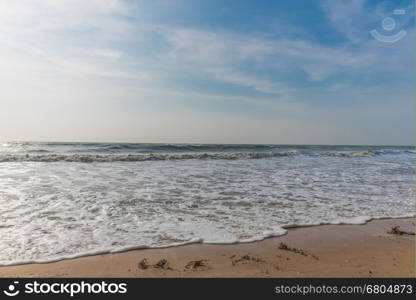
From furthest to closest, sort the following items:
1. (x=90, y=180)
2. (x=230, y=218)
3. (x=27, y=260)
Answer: (x=90, y=180) → (x=230, y=218) → (x=27, y=260)

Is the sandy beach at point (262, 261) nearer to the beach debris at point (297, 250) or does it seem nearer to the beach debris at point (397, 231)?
the beach debris at point (297, 250)

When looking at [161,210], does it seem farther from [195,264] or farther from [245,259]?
[245,259]

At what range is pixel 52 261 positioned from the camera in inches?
139

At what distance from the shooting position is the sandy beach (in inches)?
129

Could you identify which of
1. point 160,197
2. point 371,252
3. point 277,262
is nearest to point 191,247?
point 277,262

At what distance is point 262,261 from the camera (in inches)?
142

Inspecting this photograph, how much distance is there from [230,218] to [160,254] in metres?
2.06

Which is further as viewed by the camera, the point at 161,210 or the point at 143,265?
the point at 161,210

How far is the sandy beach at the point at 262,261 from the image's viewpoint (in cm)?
327

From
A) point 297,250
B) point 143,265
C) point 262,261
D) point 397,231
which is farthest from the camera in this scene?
point 397,231

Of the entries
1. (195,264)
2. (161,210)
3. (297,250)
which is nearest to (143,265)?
(195,264)

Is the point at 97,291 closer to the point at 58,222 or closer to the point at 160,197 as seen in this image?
the point at 58,222

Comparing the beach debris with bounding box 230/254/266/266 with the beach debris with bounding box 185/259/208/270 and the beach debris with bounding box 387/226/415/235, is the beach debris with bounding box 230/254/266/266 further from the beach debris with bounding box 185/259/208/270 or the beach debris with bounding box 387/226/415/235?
the beach debris with bounding box 387/226/415/235

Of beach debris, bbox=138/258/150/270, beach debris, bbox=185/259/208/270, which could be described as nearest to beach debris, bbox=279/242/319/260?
beach debris, bbox=185/259/208/270
